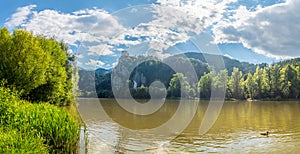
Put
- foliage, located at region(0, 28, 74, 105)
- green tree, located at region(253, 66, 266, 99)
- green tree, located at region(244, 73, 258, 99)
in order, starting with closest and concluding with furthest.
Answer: foliage, located at region(0, 28, 74, 105)
green tree, located at region(253, 66, 266, 99)
green tree, located at region(244, 73, 258, 99)

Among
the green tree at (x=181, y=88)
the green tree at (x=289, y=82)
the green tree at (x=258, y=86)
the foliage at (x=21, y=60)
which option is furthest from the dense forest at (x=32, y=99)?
the green tree at (x=289, y=82)

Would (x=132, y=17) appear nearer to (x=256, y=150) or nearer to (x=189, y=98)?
(x=256, y=150)

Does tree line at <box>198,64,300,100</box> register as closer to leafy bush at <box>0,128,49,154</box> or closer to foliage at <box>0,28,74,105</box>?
foliage at <box>0,28,74,105</box>

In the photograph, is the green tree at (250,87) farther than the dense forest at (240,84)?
Yes

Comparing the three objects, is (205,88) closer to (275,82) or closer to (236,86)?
(236,86)

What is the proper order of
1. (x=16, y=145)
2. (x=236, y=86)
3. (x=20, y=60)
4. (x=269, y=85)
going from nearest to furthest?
(x=16, y=145)
(x=20, y=60)
(x=269, y=85)
(x=236, y=86)

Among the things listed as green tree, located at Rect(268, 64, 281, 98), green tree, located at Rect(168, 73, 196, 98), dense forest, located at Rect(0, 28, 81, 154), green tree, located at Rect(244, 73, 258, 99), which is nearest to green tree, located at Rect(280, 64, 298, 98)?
green tree, located at Rect(268, 64, 281, 98)

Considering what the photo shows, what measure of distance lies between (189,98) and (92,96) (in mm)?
40231

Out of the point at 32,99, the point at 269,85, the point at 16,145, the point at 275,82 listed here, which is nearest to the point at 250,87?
the point at 269,85

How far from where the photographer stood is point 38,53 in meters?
30.6

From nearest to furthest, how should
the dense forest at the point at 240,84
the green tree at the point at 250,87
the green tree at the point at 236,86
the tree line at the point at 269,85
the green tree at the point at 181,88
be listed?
1. the dense forest at the point at 240,84
2. the tree line at the point at 269,85
3. the green tree at the point at 250,87
4. the green tree at the point at 236,86
5. the green tree at the point at 181,88

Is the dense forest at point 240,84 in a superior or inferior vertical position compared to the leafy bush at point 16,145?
superior

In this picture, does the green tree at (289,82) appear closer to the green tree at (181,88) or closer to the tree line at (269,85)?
the tree line at (269,85)

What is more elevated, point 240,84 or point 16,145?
point 240,84
